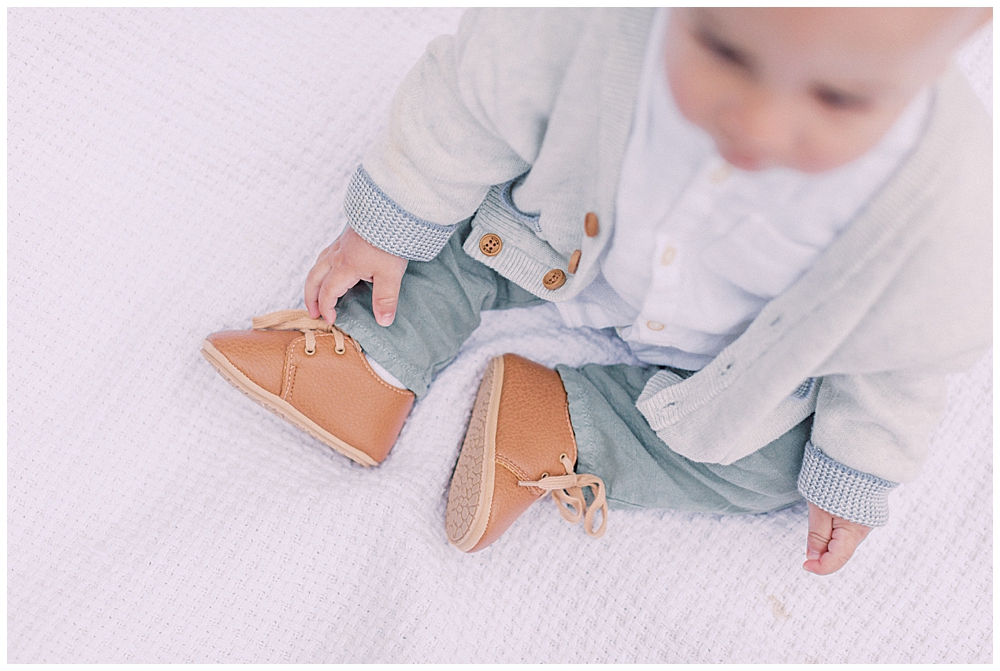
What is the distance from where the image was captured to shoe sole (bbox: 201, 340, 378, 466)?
749 mm

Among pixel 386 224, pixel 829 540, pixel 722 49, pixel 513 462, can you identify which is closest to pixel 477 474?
pixel 513 462

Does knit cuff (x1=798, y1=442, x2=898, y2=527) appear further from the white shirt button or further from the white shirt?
the white shirt button

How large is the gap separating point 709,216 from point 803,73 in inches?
6.8

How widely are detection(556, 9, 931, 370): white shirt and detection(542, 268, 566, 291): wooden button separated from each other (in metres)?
0.07

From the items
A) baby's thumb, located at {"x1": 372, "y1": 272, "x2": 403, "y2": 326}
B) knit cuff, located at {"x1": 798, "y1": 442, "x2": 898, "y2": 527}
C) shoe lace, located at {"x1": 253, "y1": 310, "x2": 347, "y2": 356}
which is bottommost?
knit cuff, located at {"x1": 798, "y1": 442, "x2": 898, "y2": 527}

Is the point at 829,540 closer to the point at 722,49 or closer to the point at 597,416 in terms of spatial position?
the point at 597,416

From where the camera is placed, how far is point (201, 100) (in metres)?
0.85

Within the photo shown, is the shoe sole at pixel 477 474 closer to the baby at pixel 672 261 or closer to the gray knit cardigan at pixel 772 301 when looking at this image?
the baby at pixel 672 261

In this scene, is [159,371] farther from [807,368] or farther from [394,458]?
[807,368]

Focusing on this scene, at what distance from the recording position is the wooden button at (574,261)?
0.68 m

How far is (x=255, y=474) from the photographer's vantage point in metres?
0.81

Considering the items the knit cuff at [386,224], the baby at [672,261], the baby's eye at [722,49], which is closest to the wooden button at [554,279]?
the baby at [672,261]

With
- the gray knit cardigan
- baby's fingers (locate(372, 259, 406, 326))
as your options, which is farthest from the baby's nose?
baby's fingers (locate(372, 259, 406, 326))

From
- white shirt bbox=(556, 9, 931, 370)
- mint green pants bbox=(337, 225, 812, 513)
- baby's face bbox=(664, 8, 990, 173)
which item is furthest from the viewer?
mint green pants bbox=(337, 225, 812, 513)
